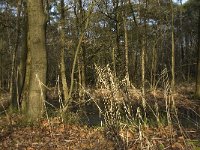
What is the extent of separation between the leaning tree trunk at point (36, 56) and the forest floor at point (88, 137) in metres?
0.40

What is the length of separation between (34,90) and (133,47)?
21960 mm

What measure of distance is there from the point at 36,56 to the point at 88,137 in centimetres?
288

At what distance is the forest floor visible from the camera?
560 cm

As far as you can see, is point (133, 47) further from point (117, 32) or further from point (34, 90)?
point (34, 90)

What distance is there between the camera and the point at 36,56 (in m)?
9.67

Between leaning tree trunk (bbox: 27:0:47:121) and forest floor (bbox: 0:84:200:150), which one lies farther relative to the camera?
leaning tree trunk (bbox: 27:0:47:121)

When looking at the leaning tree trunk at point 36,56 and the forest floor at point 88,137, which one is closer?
the forest floor at point 88,137

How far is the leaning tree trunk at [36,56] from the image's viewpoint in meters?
9.67

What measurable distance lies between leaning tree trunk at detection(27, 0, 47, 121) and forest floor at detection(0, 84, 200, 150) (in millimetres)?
400

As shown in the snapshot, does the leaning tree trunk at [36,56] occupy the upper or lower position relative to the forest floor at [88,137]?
upper

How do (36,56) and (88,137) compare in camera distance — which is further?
(36,56)

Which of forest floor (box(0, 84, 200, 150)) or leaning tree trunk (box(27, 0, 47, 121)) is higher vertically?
leaning tree trunk (box(27, 0, 47, 121))

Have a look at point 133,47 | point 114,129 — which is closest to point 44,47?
point 114,129

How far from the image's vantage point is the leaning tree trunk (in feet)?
31.7
